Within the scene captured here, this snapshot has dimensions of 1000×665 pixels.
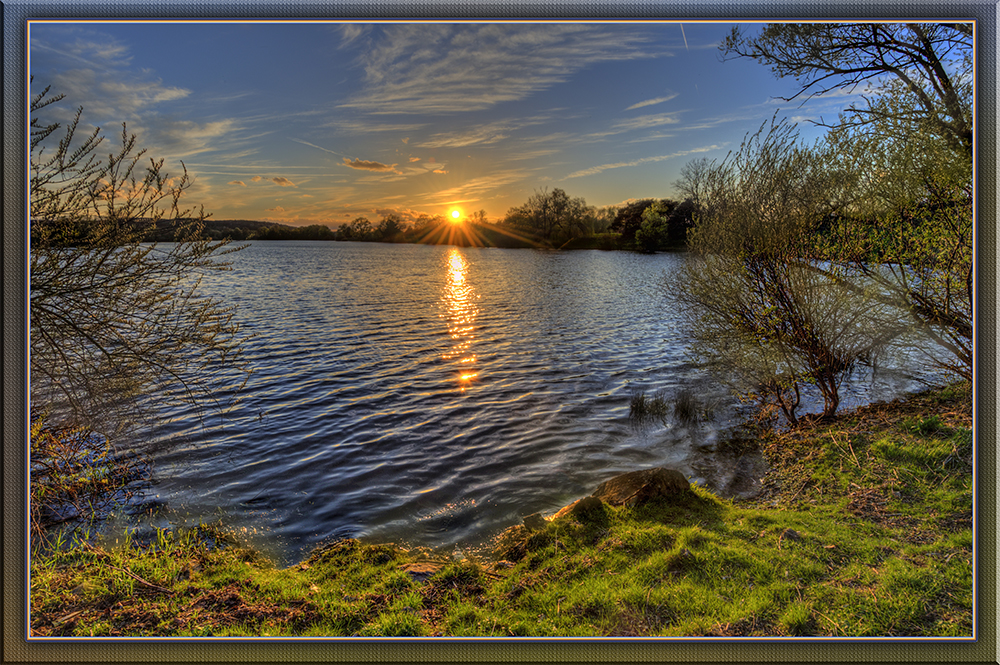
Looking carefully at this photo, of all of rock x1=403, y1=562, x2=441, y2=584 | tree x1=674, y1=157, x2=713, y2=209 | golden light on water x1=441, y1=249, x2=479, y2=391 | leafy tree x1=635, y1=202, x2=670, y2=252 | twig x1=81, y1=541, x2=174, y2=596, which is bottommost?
rock x1=403, y1=562, x2=441, y2=584

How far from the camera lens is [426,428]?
8953mm

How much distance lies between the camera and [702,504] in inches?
230

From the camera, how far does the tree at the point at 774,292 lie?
7242mm

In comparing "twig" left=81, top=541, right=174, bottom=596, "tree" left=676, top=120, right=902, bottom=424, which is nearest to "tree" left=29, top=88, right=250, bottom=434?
"twig" left=81, top=541, right=174, bottom=596

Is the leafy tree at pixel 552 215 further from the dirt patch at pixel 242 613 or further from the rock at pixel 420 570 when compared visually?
the dirt patch at pixel 242 613

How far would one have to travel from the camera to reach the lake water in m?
6.25

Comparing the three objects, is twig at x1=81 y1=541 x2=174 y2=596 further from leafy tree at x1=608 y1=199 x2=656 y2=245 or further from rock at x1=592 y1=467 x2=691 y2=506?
leafy tree at x1=608 y1=199 x2=656 y2=245

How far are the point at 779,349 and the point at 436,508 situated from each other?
6.65 metres

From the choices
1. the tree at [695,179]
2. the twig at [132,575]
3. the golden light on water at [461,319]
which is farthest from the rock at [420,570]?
the tree at [695,179]

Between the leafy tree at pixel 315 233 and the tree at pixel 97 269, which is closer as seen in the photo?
the tree at pixel 97 269

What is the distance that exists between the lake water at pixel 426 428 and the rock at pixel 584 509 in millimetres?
563

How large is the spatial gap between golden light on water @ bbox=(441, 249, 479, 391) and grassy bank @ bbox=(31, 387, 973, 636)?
6.47 meters

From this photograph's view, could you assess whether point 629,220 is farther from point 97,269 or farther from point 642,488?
point 97,269

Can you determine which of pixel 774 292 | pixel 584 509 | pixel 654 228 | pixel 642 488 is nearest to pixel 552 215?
pixel 654 228
